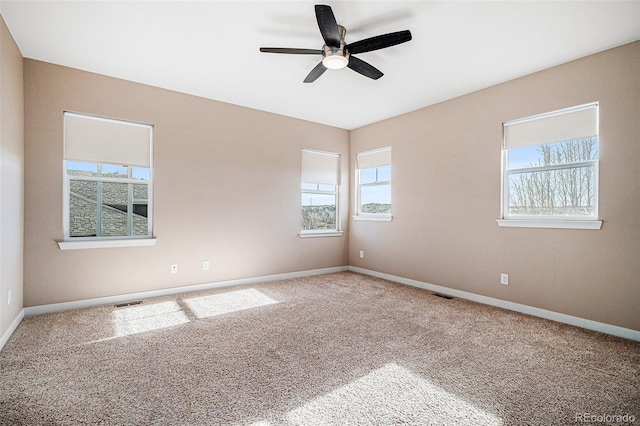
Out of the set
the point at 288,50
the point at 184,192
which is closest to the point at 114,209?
the point at 184,192

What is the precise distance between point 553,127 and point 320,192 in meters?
3.44

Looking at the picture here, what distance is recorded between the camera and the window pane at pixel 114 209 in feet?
12.2

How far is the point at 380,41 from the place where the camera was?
2441 mm

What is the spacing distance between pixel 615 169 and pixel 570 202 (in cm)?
48

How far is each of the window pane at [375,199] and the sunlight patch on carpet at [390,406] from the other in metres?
3.44

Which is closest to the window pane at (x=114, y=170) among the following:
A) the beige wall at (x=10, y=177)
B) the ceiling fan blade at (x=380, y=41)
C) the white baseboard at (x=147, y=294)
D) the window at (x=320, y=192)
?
the beige wall at (x=10, y=177)

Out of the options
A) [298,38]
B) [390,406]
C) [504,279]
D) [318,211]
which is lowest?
[390,406]

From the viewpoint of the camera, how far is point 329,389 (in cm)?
197

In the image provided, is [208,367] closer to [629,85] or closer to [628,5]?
[628,5]

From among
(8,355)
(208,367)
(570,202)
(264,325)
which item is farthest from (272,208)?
(570,202)

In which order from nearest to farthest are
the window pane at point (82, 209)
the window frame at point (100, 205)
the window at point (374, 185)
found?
the window frame at point (100, 205) → the window pane at point (82, 209) → the window at point (374, 185)

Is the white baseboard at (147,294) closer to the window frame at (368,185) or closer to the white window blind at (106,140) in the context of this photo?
the window frame at (368,185)

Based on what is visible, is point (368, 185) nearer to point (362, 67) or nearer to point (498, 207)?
point (498, 207)

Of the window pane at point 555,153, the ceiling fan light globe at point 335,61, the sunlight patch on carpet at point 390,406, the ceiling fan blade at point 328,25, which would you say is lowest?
the sunlight patch on carpet at point 390,406
